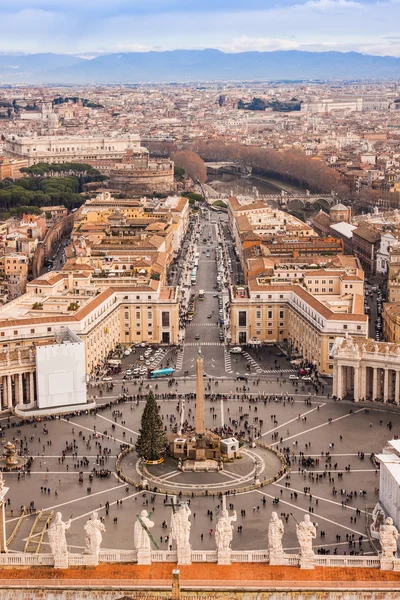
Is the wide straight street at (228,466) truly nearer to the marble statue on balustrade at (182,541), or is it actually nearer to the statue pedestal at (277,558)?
the statue pedestal at (277,558)

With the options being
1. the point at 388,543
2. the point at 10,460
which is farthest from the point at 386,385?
the point at 388,543

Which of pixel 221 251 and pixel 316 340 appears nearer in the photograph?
pixel 316 340

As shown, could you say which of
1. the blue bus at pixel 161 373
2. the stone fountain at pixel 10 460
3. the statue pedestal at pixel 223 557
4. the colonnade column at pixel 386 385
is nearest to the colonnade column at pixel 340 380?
the colonnade column at pixel 386 385

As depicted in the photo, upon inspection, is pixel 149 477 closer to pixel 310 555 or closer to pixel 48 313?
pixel 310 555

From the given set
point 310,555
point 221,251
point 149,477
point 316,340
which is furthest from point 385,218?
point 310,555

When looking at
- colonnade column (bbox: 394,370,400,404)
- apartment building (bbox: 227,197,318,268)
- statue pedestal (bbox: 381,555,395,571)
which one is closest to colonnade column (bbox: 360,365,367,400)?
colonnade column (bbox: 394,370,400,404)

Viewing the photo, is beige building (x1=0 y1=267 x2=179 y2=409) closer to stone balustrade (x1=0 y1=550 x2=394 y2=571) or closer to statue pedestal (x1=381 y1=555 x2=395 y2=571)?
stone balustrade (x1=0 y1=550 x2=394 y2=571)
